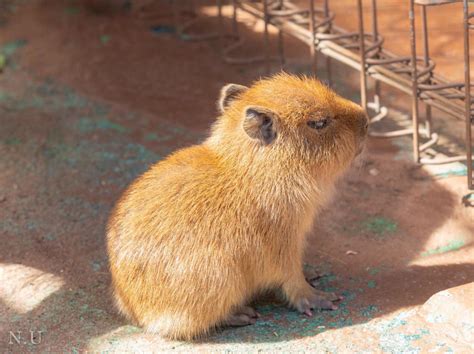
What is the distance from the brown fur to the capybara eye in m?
0.02

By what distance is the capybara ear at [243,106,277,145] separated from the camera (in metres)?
3.79

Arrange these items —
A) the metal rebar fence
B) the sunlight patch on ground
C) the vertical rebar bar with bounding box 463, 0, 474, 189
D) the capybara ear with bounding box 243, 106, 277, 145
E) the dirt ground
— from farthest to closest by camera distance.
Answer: the metal rebar fence
the sunlight patch on ground
the vertical rebar bar with bounding box 463, 0, 474, 189
the dirt ground
the capybara ear with bounding box 243, 106, 277, 145

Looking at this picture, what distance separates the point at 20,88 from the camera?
6809 mm

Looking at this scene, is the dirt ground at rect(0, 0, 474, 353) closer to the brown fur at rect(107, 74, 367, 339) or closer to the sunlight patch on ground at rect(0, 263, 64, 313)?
the sunlight patch on ground at rect(0, 263, 64, 313)

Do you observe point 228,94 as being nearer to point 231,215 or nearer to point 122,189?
point 231,215

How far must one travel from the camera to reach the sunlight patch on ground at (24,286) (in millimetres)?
4281

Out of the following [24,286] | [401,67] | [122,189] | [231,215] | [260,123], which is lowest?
[24,286]

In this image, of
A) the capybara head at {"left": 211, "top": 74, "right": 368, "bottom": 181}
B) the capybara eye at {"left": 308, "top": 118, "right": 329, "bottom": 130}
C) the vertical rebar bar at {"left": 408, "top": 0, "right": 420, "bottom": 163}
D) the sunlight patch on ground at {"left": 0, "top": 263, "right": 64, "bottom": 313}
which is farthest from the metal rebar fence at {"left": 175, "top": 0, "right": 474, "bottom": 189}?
the sunlight patch on ground at {"left": 0, "top": 263, "right": 64, "bottom": 313}

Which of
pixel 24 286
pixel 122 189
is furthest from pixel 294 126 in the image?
pixel 122 189

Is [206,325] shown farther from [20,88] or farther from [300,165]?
[20,88]

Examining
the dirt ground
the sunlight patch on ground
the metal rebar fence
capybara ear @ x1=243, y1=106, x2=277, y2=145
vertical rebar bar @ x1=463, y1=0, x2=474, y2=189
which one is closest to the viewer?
capybara ear @ x1=243, y1=106, x2=277, y2=145

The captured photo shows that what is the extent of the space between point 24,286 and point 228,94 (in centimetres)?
156

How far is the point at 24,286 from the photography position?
440 centimetres

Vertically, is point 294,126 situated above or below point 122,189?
above
